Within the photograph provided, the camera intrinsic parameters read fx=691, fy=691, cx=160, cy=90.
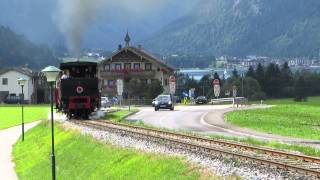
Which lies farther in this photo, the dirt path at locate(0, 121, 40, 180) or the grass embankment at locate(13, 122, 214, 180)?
the dirt path at locate(0, 121, 40, 180)

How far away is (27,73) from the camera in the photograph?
471 ft

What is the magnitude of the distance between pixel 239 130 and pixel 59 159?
12091 millimetres

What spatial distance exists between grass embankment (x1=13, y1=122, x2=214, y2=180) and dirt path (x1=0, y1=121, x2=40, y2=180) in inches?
18.0

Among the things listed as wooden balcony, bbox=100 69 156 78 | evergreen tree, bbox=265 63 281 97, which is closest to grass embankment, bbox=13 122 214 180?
wooden balcony, bbox=100 69 156 78

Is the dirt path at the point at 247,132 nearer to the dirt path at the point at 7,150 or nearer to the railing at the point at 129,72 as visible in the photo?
the dirt path at the point at 7,150

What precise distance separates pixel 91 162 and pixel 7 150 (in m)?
21.0

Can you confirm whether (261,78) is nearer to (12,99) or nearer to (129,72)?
(129,72)

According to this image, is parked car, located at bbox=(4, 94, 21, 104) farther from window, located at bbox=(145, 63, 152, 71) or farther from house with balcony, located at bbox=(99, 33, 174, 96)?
window, located at bbox=(145, 63, 152, 71)

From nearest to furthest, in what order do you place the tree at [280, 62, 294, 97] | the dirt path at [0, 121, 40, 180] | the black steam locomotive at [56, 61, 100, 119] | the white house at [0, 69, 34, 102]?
the dirt path at [0, 121, 40, 180] < the black steam locomotive at [56, 61, 100, 119] < the tree at [280, 62, 294, 97] < the white house at [0, 69, 34, 102]

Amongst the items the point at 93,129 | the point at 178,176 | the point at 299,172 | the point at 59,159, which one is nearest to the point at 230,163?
the point at 178,176

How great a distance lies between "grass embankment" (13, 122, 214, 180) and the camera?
2028cm

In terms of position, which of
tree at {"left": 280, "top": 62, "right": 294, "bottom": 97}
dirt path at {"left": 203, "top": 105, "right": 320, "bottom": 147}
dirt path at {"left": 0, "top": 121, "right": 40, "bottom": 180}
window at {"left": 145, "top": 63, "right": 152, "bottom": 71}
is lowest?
dirt path at {"left": 0, "top": 121, "right": 40, "bottom": 180}

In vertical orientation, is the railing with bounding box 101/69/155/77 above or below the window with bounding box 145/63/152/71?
below

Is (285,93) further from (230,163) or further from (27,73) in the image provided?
(230,163)
